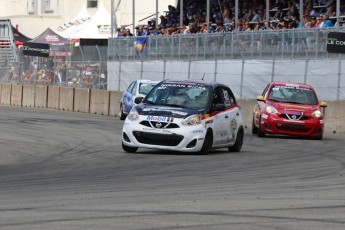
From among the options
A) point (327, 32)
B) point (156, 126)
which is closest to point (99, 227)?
point (156, 126)

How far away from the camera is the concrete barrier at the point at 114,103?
40.3 meters

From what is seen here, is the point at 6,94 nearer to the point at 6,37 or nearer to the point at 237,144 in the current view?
the point at 6,37

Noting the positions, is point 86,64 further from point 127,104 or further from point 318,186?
point 318,186

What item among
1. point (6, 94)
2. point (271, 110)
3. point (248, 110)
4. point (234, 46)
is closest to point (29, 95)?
point (6, 94)

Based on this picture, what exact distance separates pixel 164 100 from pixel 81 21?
3937 cm

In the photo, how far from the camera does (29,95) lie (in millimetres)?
47438

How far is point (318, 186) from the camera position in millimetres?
13609

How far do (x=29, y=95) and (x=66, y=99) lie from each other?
4104 mm

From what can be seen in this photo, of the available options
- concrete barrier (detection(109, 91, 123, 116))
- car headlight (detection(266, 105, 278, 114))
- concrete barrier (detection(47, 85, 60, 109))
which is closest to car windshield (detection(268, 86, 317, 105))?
car headlight (detection(266, 105, 278, 114))

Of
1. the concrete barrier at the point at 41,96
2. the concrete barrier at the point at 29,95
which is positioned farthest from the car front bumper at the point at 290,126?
the concrete barrier at the point at 29,95

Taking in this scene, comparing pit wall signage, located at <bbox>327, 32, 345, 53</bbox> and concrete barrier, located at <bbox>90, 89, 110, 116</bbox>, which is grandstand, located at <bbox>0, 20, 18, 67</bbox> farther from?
pit wall signage, located at <bbox>327, 32, 345, 53</bbox>

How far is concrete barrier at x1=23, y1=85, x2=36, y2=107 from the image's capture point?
47.1 metres

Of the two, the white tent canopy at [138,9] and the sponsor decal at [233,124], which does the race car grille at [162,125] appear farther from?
the white tent canopy at [138,9]

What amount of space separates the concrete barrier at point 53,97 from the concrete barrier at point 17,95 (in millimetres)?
3098
